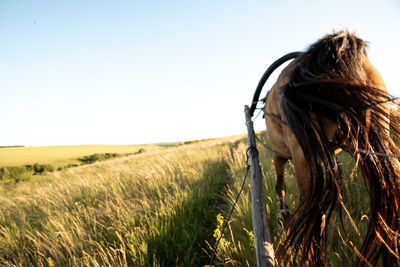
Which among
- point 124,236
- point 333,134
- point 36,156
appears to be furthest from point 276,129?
point 36,156

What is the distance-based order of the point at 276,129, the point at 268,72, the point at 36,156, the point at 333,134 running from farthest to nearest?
the point at 36,156, the point at 268,72, the point at 276,129, the point at 333,134

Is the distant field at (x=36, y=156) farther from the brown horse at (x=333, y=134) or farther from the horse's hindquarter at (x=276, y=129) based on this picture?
the brown horse at (x=333, y=134)

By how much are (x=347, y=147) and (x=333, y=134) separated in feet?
0.68

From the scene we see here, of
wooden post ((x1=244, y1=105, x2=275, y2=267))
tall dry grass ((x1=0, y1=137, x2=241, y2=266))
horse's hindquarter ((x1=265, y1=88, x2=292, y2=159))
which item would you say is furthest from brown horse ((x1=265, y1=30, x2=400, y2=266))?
tall dry grass ((x1=0, y1=137, x2=241, y2=266))

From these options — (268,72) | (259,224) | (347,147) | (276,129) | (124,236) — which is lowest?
(124,236)

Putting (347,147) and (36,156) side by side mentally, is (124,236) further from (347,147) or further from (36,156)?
(36,156)

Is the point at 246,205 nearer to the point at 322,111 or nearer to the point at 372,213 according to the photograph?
the point at 372,213

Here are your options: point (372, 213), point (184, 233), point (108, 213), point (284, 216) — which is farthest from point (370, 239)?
point (108, 213)

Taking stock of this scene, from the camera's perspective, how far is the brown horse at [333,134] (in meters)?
0.92

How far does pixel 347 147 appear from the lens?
96 cm

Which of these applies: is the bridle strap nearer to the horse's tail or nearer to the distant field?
the horse's tail

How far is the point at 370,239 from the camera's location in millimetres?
1033

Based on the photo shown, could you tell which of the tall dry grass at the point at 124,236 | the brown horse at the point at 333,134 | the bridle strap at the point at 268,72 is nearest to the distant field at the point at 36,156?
the tall dry grass at the point at 124,236

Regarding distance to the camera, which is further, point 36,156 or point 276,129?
point 36,156
